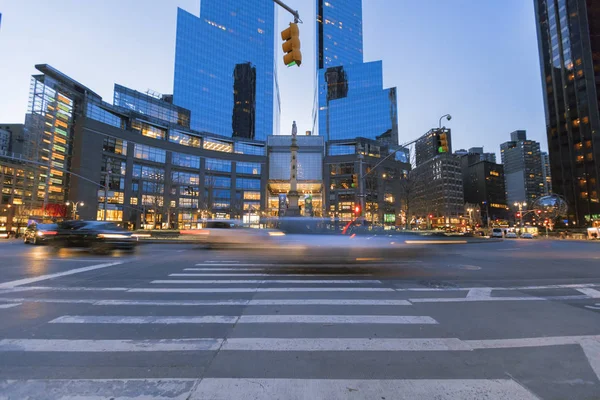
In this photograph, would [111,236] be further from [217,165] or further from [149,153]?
[217,165]

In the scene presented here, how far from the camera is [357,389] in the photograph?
284cm

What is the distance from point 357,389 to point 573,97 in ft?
343

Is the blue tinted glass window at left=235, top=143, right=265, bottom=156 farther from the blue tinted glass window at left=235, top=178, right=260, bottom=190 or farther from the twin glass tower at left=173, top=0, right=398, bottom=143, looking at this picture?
the twin glass tower at left=173, top=0, right=398, bottom=143

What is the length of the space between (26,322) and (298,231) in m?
15.3

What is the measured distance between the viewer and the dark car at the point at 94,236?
17453 millimetres

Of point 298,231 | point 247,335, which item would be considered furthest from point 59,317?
point 298,231

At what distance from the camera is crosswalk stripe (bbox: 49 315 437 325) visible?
4.87m

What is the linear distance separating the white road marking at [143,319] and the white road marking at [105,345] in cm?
80

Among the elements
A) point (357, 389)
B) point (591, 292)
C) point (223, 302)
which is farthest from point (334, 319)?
point (591, 292)

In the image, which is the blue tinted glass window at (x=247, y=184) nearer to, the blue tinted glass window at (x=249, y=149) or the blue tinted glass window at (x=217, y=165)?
the blue tinted glass window at (x=217, y=165)

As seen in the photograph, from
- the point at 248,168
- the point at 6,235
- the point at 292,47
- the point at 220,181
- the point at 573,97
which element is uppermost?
the point at 573,97

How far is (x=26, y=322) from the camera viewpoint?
4809 mm

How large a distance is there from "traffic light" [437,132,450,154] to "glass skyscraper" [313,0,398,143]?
109 meters

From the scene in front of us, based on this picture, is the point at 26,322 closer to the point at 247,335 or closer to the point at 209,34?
the point at 247,335
